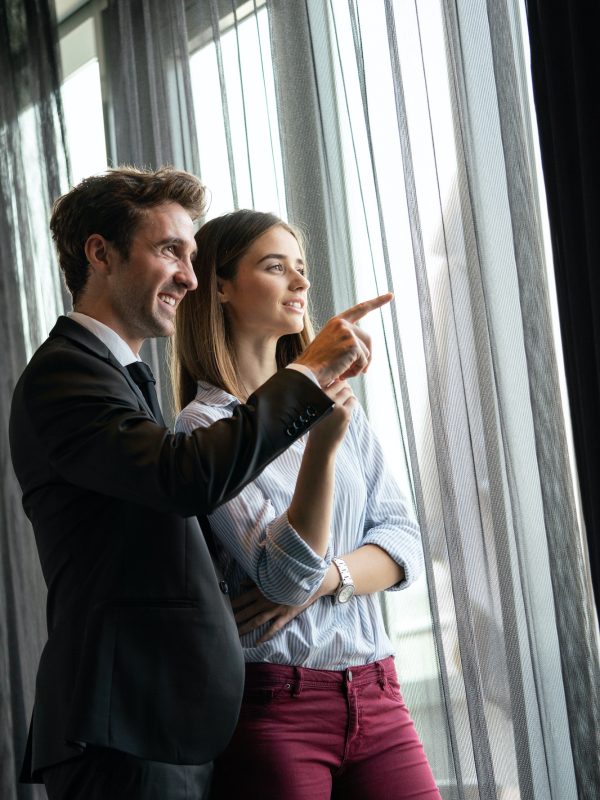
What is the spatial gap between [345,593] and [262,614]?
0.13 m

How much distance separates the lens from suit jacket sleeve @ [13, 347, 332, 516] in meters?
1.23

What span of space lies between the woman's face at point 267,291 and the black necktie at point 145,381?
25cm

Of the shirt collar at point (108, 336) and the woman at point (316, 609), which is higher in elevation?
the shirt collar at point (108, 336)

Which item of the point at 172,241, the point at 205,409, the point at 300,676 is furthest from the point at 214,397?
the point at 300,676

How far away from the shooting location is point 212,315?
1690 millimetres

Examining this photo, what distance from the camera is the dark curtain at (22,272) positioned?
10.1 ft

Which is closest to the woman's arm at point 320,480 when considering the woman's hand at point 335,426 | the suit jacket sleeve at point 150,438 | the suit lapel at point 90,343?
the woman's hand at point 335,426

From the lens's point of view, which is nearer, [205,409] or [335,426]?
[335,426]

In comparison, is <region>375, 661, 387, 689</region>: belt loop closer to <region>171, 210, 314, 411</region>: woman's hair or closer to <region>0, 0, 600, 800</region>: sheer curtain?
<region>0, 0, 600, 800</region>: sheer curtain

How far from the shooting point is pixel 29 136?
3244 millimetres

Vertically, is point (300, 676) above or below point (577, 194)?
below

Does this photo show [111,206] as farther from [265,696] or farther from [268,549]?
[265,696]

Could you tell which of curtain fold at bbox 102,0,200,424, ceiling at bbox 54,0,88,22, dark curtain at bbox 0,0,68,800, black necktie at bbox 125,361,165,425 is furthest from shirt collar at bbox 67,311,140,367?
ceiling at bbox 54,0,88,22

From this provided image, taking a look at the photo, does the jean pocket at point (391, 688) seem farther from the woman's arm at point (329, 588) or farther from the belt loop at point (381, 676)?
the woman's arm at point (329, 588)
